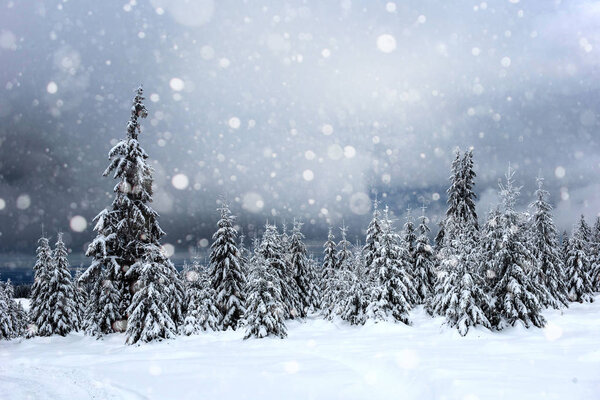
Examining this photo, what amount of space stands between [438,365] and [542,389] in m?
3.77

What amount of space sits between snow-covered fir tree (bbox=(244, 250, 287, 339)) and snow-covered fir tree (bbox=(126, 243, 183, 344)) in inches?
203

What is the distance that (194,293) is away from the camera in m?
33.8

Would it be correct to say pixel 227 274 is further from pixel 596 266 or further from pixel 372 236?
pixel 596 266

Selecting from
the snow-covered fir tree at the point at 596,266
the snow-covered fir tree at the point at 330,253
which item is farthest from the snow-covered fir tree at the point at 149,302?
the snow-covered fir tree at the point at 596,266

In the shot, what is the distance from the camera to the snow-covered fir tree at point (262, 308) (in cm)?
2302

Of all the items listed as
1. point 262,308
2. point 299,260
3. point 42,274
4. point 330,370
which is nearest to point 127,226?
point 262,308

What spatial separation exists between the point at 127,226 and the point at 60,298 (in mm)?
21322

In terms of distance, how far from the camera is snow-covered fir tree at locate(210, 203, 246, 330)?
2948 centimetres

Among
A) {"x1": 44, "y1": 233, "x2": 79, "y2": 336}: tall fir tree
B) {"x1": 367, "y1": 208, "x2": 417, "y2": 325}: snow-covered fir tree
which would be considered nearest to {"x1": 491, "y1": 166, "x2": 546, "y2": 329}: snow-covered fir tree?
{"x1": 367, "y1": 208, "x2": 417, "y2": 325}: snow-covered fir tree

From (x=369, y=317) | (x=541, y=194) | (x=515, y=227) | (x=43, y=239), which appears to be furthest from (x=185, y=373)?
(x=541, y=194)

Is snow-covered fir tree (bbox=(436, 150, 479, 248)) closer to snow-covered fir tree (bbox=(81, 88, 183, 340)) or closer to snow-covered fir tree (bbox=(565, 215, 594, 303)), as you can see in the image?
snow-covered fir tree (bbox=(565, 215, 594, 303))

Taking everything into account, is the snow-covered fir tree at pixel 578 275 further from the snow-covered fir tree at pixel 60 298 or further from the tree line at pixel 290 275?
the snow-covered fir tree at pixel 60 298

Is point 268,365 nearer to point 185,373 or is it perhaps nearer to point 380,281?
point 185,373

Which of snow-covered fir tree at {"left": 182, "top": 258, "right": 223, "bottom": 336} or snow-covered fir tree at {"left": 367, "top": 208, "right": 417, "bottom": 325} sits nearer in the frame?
snow-covered fir tree at {"left": 367, "top": 208, "right": 417, "bottom": 325}
